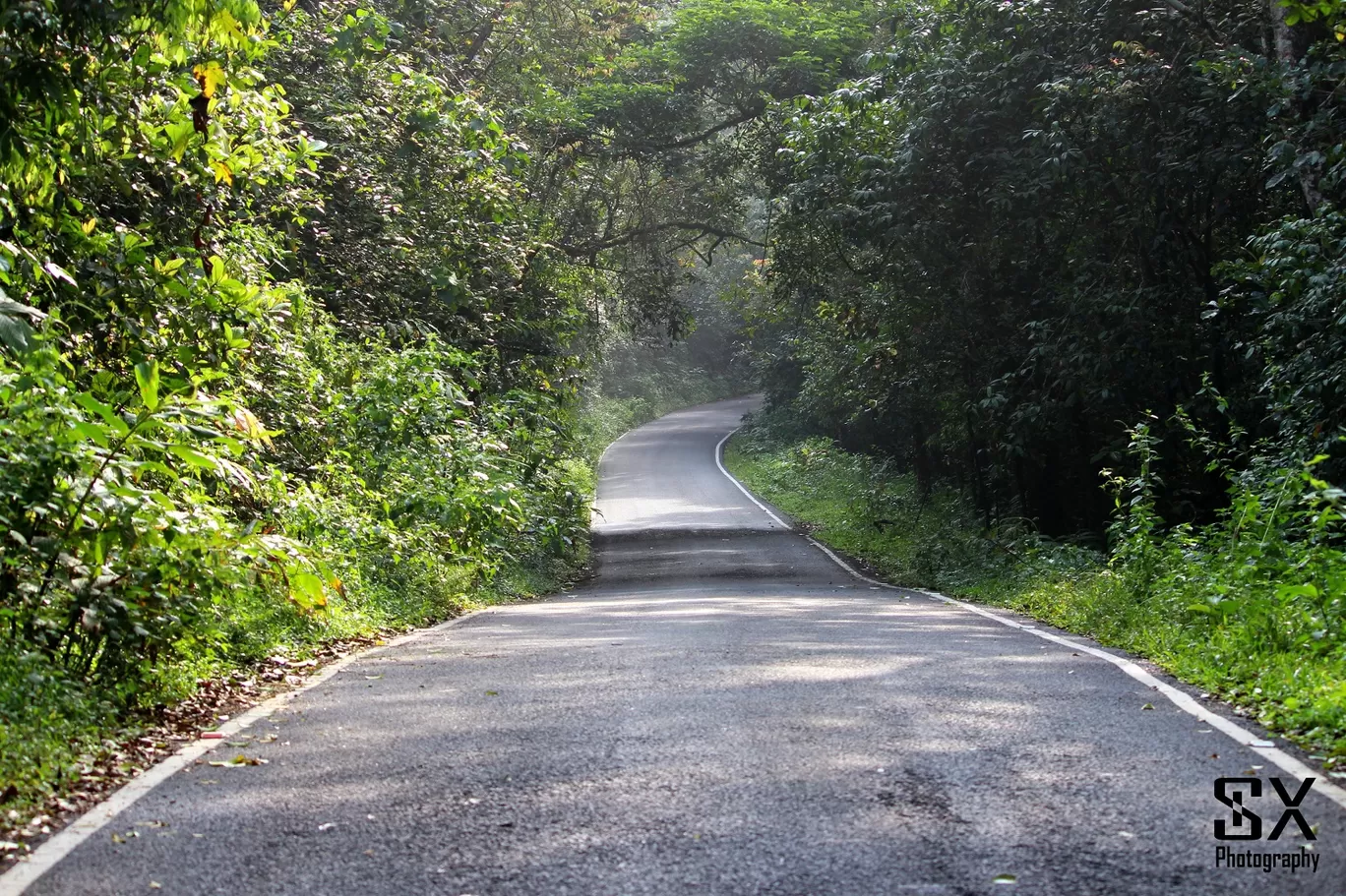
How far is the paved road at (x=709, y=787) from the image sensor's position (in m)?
4.39

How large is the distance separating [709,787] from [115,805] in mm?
2405

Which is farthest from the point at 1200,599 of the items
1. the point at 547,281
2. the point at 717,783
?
the point at 547,281

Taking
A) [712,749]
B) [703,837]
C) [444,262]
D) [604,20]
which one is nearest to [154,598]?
[712,749]

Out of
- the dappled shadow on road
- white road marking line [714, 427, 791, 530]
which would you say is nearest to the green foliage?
the dappled shadow on road

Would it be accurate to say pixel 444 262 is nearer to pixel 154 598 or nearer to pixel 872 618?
pixel 872 618

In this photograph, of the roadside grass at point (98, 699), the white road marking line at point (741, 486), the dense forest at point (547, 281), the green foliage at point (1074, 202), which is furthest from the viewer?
the white road marking line at point (741, 486)

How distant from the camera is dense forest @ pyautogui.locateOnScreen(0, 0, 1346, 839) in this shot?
711 cm

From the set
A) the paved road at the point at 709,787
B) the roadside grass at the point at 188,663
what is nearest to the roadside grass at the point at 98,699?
the roadside grass at the point at 188,663

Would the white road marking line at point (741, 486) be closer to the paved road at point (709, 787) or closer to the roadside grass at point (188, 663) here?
the roadside grass at point (188, 663)

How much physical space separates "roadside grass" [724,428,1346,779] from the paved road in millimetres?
579

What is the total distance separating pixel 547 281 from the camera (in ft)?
75.4

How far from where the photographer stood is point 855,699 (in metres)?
7.42

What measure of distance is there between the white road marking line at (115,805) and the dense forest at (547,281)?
0.34m

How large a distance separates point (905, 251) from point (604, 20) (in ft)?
29.4
